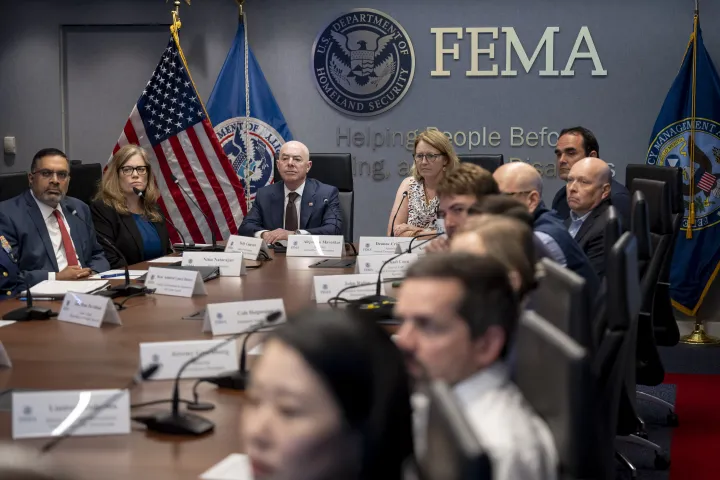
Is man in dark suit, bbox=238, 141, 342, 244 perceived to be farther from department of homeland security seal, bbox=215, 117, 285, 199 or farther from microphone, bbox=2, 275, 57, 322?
microphone, bbox=2, 275, 57, 322

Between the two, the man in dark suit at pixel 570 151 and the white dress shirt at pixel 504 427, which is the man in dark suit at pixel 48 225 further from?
the white dress shirt at pixel 504 427

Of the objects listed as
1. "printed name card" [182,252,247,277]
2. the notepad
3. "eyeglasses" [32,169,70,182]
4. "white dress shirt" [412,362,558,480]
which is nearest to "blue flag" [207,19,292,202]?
"eyeglasses" [32,169,70,182]

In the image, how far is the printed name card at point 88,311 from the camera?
3.29 m

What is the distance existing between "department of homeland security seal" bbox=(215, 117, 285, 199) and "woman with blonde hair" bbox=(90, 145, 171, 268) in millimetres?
1901

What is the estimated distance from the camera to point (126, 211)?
207 inches

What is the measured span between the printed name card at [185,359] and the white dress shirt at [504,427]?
105 centimetres

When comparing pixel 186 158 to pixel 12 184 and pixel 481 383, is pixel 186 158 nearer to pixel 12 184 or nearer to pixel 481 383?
pixel 12 184

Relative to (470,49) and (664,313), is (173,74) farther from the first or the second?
(664,313)

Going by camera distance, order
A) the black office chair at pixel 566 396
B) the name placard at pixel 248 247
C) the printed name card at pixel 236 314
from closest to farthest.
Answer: the black office chair at pixel 566 396 < the printed name card at pixel 236 314 < the name placard at pixel 248 247

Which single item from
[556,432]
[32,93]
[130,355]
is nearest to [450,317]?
[556,432]

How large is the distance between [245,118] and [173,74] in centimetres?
63

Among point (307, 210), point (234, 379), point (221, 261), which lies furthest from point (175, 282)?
point (307, 210)

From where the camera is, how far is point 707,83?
654 cm

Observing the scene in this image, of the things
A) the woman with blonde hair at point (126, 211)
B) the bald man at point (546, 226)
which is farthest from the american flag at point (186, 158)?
the bald man at point (546, 226)
